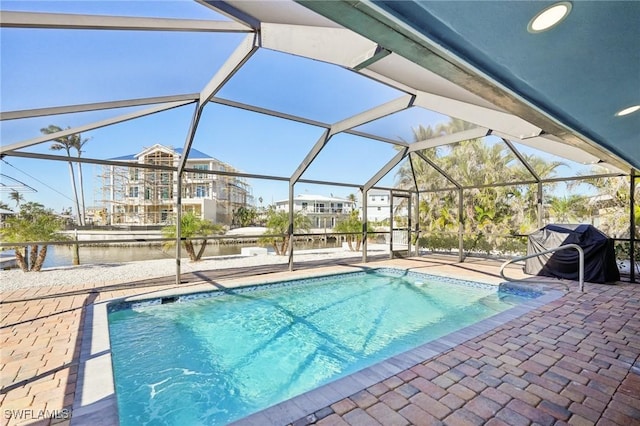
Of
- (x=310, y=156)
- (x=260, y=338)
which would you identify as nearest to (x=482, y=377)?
(x=260, y=338)

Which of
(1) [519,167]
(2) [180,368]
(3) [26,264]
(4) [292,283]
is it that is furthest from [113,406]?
(1) [519,167]

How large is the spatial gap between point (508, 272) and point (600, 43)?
779cm

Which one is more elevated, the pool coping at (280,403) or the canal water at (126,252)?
the pool coping at (280,403)

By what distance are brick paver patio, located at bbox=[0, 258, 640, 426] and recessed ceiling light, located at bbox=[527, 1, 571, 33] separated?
7.93 ft

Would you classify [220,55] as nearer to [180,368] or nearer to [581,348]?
[180,368]

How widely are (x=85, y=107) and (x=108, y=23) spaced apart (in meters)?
1.94

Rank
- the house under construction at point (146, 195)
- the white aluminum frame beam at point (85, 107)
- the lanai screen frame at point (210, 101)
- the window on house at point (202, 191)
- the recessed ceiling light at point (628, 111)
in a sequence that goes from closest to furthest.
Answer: the recessed ceiling light at point (628, 111), the lanai screen frame at point (210, 101), the white aluminum frame beam at point (85, 107), the house under construction at point (146, 195), the window on house at point (202, 191)

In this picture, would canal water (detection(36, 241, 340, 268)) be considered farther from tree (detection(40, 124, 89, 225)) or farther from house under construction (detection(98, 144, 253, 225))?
house under construction (detection(98, 144, 253, 225))

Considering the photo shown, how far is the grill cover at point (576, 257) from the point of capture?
6.86 m

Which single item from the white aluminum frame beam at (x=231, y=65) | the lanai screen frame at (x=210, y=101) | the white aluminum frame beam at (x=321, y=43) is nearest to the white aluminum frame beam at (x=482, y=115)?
the lanai screen frame at (x=210, y=101)

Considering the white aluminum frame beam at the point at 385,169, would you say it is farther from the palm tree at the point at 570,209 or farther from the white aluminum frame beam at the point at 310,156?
the palm tree at the point at 570,209

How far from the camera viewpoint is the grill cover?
6.86 m

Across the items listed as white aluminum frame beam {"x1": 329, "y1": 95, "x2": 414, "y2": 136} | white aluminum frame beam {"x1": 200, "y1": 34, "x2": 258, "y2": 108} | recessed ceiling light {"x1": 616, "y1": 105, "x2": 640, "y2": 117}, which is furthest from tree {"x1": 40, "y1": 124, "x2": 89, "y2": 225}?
recessed ceiling light {"x1": 616, "y1": 105, "x2": 640, "y2": 117}

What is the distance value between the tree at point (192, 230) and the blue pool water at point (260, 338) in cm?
422
